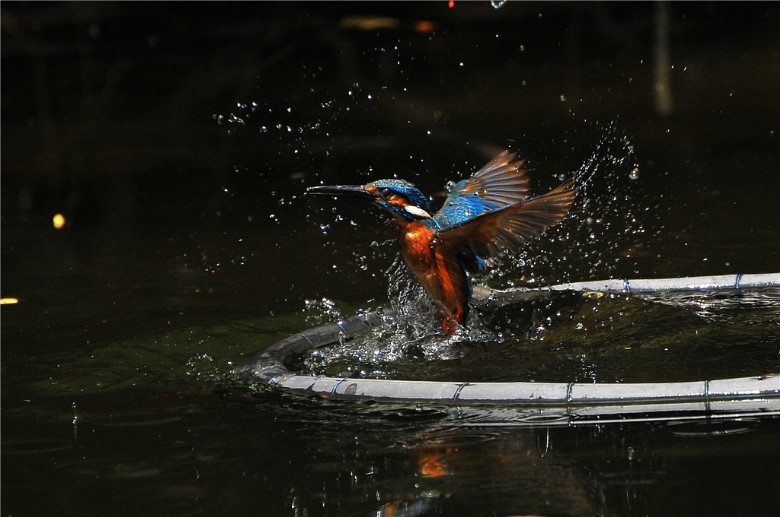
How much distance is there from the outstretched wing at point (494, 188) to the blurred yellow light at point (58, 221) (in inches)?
145

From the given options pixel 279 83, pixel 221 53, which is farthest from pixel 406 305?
pixel 221 53

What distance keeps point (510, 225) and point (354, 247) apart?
100.0 inches

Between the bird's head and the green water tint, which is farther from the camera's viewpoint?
the bird's head

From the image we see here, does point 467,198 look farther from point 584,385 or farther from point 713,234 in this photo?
point 713,234

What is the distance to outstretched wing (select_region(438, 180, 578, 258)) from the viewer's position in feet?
14.8

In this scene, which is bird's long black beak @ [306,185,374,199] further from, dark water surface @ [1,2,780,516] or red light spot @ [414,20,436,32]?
red light spot @ [414,20,436,32]

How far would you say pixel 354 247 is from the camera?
710cm

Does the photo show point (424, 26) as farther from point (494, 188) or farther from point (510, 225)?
point (510, 225)

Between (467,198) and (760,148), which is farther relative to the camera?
(760,148)

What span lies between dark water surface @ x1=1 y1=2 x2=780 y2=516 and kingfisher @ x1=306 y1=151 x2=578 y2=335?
0.66 feet

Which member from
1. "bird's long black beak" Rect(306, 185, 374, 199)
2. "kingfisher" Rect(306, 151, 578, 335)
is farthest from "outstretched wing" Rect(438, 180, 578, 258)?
"bird's long black beak" Rect(306, 185, 374, 199)

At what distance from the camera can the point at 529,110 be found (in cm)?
1088

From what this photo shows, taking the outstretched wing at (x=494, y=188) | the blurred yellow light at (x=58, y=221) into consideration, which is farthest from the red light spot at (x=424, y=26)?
the outstretched wing at (x=494, y=188)

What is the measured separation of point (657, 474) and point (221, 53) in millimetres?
11461
